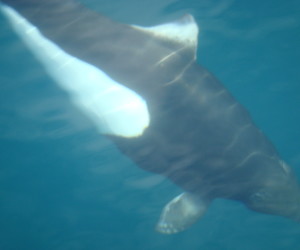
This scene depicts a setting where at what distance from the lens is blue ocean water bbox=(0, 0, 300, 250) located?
938cm

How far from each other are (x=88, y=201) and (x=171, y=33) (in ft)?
24.6

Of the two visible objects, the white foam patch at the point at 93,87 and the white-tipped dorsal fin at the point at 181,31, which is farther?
the white foam patch at the point at 93,87

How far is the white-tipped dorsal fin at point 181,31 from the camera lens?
18.8 ft

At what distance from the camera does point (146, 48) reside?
5.80m

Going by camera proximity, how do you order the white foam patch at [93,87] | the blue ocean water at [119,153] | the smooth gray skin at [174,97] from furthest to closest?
1. the blue ocean water at [119,153]
2. the white foam patch at [93,87]
3. the smooth gray skin at [174,97]

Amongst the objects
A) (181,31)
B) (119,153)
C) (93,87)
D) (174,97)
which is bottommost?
(174,97)

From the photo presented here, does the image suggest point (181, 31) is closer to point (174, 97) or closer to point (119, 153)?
point (174, 97)

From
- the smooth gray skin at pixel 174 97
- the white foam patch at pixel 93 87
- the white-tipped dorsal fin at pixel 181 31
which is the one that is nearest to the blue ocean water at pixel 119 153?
the white foam patch at pixel 93 87

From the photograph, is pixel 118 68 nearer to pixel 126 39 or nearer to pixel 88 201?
pixel 126 39

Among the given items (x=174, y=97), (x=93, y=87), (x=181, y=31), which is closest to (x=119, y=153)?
(x=93, y=87)

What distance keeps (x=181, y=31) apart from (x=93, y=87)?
71.4 inches

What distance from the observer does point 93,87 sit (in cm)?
615

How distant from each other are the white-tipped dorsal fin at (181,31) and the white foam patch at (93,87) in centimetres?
113

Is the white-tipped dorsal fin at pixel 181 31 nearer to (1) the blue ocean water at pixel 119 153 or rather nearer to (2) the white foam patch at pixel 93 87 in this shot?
(2) the white foam patch at pixel 93 87
